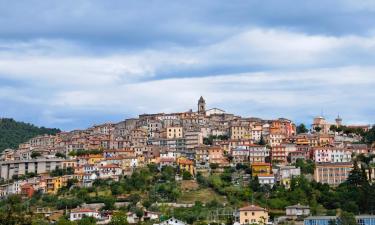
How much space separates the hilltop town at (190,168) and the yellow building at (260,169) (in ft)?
0.38

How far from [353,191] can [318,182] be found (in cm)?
600

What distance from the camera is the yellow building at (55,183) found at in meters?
63.5

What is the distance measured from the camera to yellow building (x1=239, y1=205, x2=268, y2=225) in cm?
4929

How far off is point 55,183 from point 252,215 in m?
21.3

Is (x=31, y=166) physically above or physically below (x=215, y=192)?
above

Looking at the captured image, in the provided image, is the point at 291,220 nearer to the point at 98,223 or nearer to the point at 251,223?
the point at 251,223

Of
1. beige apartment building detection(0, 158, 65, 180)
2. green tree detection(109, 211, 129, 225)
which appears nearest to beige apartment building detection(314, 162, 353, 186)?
green tree detection(109, 211, 129, 225)

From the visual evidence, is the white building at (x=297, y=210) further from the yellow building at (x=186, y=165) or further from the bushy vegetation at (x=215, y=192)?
the yellow building at (x=186, y=165)

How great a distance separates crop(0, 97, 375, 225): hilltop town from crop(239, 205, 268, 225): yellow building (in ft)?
0.22

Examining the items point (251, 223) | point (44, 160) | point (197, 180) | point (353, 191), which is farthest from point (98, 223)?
point (44, 160)

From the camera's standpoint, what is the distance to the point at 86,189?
61031 millimetres

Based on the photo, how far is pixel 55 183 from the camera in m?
64.4

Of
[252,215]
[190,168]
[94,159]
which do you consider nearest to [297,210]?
[252,215]

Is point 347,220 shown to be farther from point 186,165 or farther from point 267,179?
point 186,165
